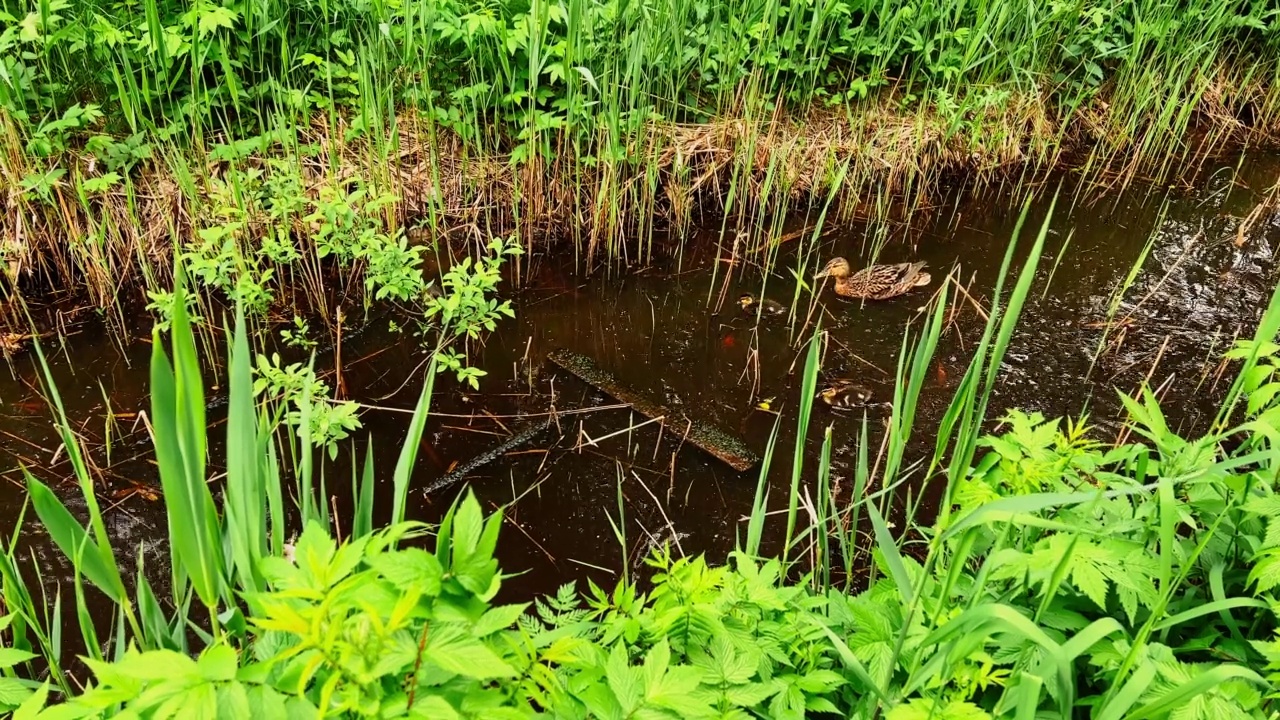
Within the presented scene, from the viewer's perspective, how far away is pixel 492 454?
2764mm

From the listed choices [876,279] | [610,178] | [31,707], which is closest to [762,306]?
[876,279]

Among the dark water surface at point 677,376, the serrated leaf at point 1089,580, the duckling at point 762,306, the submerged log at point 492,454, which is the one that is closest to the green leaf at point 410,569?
the serrated leaf at point 1089,580

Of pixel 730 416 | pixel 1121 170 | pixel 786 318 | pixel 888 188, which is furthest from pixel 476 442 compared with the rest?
pixel 1121 170

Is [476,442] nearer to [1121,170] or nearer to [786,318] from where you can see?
[786,318]

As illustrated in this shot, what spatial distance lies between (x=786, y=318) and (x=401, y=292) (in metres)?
1.87

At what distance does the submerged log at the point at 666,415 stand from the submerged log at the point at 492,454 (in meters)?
0.31

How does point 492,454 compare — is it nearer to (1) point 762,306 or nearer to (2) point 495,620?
(1) point 762,306

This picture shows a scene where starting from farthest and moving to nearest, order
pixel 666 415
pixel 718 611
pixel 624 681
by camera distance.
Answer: pixel 666 415 < pixel 718 611 < pixel 624 681

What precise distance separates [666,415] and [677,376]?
31 cm

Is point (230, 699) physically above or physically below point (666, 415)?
above

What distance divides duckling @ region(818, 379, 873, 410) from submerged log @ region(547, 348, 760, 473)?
0.46 metres

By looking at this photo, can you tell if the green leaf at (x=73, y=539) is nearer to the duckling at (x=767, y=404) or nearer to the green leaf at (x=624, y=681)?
the green leaf at (x=624, y=681)

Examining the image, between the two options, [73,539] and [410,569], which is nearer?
[410,569]

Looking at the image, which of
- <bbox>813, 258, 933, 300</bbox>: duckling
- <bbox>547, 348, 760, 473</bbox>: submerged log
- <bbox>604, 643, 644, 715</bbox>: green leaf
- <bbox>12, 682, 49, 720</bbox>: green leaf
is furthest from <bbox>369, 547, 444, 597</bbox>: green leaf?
<bbox>813, 258, 933, 300</bbox>: duckling
